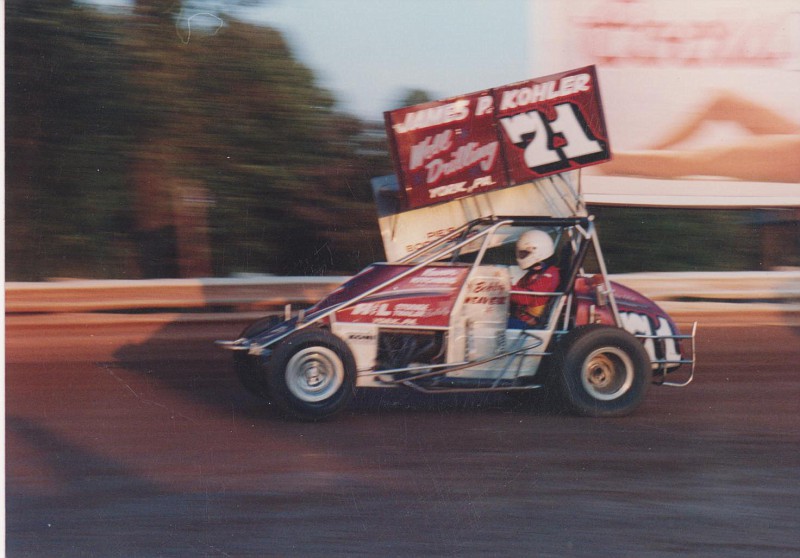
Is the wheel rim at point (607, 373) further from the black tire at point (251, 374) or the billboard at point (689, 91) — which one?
the billboard at point (689, 91)

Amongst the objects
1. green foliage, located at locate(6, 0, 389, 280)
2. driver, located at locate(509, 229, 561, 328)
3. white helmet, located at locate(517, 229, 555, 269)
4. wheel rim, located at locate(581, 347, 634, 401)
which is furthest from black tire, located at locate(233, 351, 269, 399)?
green foliage, located at locate(6, 0, 389, 280)

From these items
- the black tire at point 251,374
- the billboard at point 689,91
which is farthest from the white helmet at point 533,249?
A: the billboard at point 689,91

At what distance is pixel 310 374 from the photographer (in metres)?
6.33

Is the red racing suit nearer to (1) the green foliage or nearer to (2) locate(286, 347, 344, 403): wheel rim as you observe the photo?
(2) locate(286, 347, 344, 403): wheel rim

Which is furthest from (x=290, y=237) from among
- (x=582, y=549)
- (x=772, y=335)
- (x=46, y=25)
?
(x=582, y=549)

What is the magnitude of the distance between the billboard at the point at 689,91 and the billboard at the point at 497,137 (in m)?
5.17

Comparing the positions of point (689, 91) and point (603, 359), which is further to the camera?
point (689, 91)

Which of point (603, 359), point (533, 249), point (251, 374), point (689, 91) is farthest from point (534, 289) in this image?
point (689, 91)

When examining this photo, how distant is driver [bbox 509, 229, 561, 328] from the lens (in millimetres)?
6723

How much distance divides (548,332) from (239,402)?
2.42m

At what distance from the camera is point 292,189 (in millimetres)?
11062

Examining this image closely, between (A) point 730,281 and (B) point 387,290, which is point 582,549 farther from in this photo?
(A) point 730,281

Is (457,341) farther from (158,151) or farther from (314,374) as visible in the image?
(158,151)

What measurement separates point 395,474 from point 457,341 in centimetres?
164
